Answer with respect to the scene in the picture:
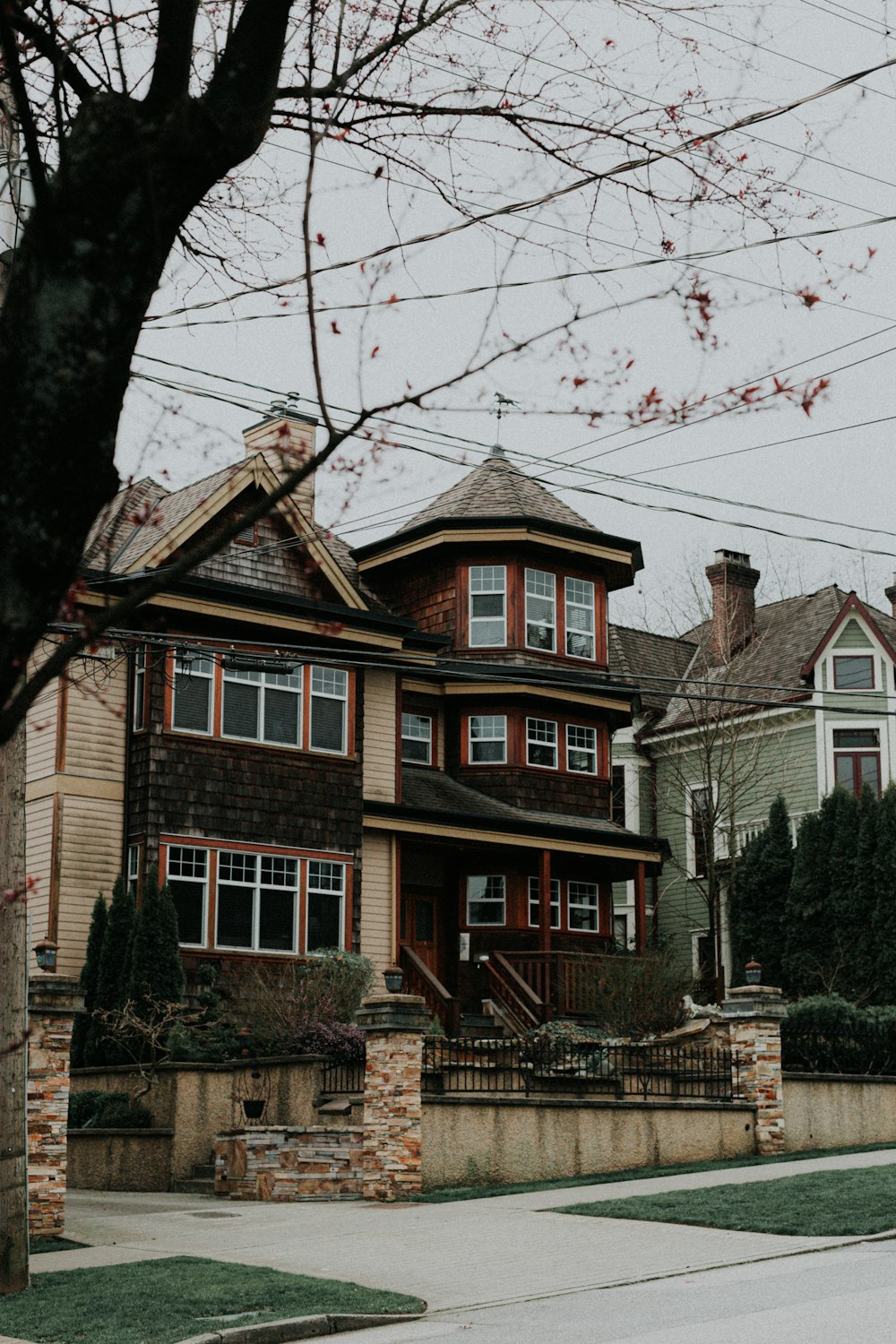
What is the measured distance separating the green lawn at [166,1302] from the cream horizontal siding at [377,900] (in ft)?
43.0

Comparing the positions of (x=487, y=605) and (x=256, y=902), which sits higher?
(x=487, y=605)

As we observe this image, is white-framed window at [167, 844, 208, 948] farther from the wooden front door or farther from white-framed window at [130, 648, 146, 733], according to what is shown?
the wooden front door

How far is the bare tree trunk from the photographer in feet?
39.9

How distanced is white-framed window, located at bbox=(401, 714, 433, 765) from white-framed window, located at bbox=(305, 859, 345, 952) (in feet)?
13.4

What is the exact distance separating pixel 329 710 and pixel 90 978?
20.1 ft

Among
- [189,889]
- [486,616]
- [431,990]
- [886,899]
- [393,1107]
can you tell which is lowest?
[393,1107]

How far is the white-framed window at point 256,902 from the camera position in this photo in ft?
78.1

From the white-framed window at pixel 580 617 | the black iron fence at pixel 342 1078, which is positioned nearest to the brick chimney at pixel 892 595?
the white-framed window at pixel 580 617

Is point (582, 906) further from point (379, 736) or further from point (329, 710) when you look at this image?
point (329, 710)

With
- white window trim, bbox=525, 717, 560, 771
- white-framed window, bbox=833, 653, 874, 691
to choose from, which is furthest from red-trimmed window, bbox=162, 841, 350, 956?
white-framed window, bbox=833, 653, 874, 691

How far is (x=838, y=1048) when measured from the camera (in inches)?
875

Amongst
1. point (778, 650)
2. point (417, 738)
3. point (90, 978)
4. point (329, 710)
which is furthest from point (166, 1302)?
point (778, 650)

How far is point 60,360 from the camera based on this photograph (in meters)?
3.54

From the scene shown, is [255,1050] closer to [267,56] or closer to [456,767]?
[456,767]
